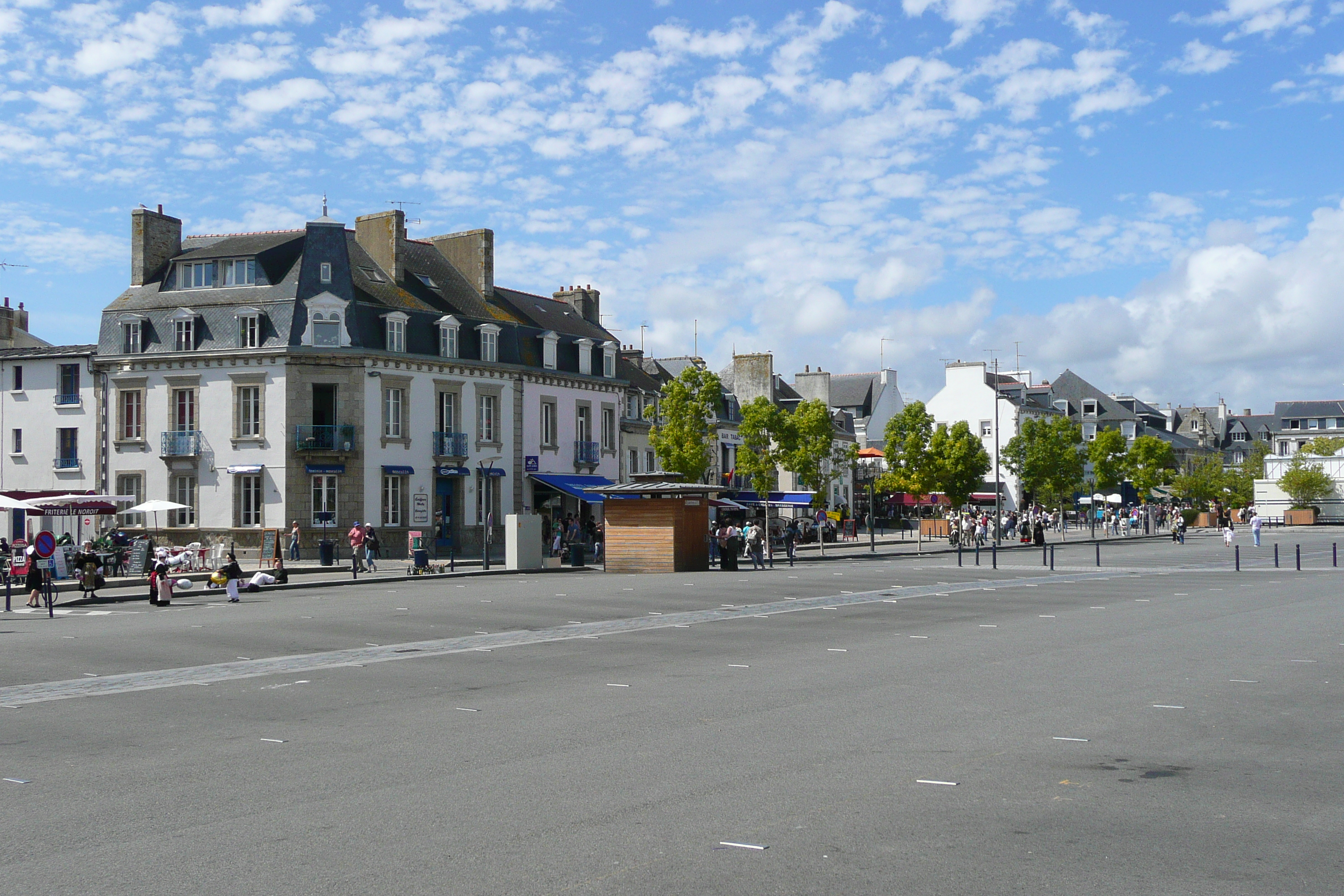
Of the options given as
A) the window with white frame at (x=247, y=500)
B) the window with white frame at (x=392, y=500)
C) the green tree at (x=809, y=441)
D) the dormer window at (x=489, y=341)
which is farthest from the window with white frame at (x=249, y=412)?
the green tree at (x=809, y=441)

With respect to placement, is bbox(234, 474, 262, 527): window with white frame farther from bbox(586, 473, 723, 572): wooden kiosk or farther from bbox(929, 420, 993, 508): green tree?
bbox(929, 420, 993, 508): green tree

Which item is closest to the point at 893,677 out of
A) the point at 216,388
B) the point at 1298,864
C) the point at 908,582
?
the point at 1298,864

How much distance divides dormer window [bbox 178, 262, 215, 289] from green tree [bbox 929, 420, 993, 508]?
124ft

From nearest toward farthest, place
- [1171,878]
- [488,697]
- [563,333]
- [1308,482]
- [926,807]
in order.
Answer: [1171,878] → [926,807] → [488,697] → [563,333] → [1308,482]

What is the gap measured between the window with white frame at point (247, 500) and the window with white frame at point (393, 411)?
485 centimetres

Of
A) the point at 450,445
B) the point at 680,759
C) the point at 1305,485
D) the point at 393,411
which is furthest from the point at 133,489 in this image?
the point at 1305,485

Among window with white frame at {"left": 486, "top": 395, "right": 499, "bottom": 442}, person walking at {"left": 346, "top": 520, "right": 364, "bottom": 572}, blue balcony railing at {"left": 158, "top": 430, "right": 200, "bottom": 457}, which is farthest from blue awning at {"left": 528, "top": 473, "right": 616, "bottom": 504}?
blue balcony railing at {"left": 158, "top": 430, "right": 200, "bottom": 457}

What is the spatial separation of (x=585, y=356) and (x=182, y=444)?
17317 millimetres

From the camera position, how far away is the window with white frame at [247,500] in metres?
41.4

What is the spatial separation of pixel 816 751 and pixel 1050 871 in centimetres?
304

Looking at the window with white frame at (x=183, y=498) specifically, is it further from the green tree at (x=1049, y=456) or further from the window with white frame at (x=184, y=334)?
the green tree at (x=1049, y=456)

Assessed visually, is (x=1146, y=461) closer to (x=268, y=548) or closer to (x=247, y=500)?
(x=247, y=500)

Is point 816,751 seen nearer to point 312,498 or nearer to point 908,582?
point 908,582

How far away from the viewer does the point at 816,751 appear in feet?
28.8
